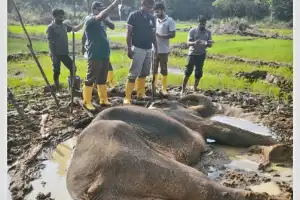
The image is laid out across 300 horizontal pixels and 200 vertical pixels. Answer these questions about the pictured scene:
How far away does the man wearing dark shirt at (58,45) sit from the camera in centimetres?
539

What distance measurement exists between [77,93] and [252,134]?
2.76 m

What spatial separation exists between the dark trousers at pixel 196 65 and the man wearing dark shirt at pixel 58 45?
1.73 meters

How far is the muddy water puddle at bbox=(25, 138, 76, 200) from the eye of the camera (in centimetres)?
372

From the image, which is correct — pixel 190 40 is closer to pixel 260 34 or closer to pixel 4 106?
pixel 260 34

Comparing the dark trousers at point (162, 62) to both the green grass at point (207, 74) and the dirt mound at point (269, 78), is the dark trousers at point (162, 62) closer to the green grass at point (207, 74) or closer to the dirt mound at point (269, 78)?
the green grass at point (207, 74)

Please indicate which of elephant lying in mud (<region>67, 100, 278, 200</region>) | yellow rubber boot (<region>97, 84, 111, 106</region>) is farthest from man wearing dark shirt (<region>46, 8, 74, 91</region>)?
elephant lying in mud (<region>67, 100, 278, 200</region>)

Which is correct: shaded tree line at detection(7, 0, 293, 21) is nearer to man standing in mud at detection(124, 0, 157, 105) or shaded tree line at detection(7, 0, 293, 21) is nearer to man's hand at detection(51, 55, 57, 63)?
man standing in mud at detection(124, 0, 157, 105)

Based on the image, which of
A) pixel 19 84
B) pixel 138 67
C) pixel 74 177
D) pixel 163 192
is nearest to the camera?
pixel 163 192

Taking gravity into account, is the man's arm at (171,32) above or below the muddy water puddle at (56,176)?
above

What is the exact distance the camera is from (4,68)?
3621mm

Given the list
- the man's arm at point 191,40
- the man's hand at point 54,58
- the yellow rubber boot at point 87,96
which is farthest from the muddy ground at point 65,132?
the man's arm at point 191,40

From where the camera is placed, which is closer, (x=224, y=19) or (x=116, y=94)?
(x=224, y=19)

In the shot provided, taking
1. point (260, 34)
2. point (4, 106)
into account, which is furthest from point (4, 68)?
point (260, 34)

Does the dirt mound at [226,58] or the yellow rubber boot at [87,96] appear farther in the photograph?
the yellow rubber boot at [87,96]
